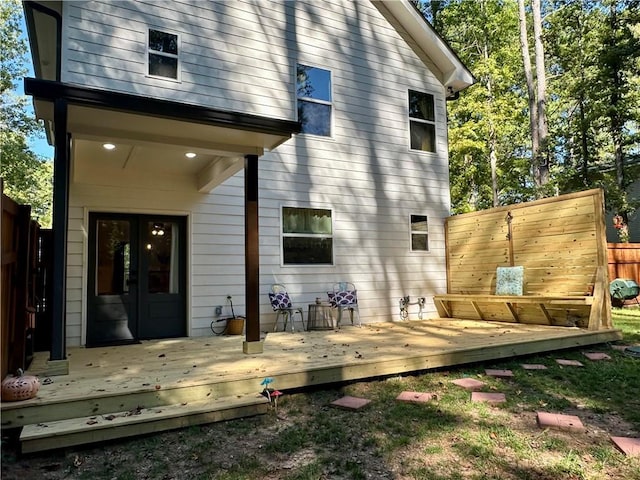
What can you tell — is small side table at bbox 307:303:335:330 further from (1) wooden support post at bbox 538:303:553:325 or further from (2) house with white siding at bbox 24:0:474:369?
(1) wooden support post at bbox 538:303:553:325

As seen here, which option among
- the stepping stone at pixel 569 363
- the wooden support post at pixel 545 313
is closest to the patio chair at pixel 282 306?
the stepping stone at pixel 569 363

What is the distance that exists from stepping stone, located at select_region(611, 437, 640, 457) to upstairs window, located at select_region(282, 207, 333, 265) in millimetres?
4984

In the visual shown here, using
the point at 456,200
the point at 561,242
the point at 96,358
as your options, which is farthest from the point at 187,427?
the point at 456,200

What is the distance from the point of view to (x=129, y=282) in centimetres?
616

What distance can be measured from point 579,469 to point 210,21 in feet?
22.0

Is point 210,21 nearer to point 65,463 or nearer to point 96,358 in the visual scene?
point 96,358

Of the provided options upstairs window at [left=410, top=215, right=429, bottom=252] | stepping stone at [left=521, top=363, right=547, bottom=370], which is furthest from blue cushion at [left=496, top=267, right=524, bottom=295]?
stepping stone at [left=521, top=363, right=547, bottom=370]

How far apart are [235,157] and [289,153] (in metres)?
2.34

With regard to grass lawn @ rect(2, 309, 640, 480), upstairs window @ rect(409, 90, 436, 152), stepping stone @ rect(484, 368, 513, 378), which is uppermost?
upstairs window @ rect(409, 90, 436, 152)

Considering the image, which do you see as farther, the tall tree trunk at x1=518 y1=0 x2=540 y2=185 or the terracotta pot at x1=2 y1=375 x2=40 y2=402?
the tall tree trunk at x1=518 y1=0 x2=540 y2=185

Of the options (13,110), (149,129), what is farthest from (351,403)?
(13,110)

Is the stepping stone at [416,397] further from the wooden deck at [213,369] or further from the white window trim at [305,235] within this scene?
the white window trim at [305,235]

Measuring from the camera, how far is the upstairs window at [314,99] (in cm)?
755

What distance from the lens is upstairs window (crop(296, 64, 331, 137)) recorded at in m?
7.55
